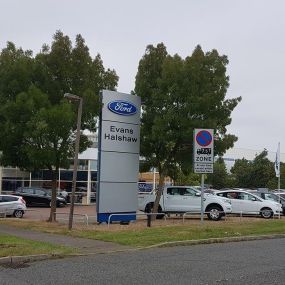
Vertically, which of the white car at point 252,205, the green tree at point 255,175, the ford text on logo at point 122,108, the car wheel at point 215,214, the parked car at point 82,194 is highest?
the green tree at point 255,175

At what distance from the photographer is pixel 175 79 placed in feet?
78.9

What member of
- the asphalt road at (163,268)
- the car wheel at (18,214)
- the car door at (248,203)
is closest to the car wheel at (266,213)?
the car door at (248,203)

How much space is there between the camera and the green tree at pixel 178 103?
78.3ft

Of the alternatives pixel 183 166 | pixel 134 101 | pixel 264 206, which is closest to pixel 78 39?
pixel 134 101

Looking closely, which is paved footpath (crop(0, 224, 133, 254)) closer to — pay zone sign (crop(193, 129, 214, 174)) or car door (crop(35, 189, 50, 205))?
pay zone sign (crop(193, 129, 214, 174))

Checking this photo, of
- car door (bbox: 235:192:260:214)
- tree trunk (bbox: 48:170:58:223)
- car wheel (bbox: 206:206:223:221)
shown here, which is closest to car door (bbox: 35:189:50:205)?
tree trunk (bbox: 48:170:58:223)

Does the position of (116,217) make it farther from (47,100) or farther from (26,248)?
(26,248)

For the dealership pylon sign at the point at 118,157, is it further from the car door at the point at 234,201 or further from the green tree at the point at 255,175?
the green tree at the point at 255,175

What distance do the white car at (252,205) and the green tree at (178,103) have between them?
354 cm

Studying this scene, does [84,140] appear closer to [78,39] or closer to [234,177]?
[78,39]

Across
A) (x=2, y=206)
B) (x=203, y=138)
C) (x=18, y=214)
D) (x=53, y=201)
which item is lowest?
(x=18, y=214)

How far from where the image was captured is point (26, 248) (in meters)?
13.1

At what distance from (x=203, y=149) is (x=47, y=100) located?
711 centimetres

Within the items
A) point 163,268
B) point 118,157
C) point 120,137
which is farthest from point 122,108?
point 163,268
